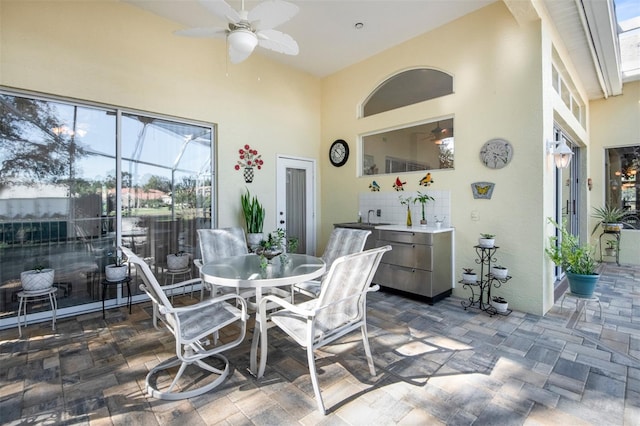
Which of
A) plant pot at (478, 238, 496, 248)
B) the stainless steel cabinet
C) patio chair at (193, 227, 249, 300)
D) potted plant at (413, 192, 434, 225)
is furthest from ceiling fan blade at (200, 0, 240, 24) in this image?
plant pot at (478, 238, 496, 248)

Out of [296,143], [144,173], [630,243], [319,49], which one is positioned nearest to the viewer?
[144,173]

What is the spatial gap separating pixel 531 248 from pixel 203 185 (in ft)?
14.0

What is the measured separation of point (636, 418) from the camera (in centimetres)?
175

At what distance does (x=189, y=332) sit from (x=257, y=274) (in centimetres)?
58

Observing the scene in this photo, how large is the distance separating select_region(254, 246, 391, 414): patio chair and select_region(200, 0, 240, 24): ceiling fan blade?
1956mm

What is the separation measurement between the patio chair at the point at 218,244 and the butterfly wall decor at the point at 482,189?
293 centimetres

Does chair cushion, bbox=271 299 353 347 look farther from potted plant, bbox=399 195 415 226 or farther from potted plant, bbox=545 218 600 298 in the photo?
potted plant, bbox=545 218 600 298

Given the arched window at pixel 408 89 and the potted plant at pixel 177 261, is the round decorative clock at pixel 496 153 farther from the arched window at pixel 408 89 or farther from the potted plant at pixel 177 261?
the potted plant at pixel 177 261

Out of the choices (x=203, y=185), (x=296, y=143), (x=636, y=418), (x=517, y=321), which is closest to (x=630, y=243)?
(x=517, y=321)

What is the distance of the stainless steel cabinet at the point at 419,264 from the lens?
362cm

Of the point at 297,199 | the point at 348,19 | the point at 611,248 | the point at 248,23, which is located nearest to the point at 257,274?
the point at 248,23

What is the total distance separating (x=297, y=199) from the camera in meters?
5.48

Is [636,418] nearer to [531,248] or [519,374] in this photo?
[519,374]

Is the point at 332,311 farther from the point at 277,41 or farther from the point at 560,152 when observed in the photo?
the point at 560,152
